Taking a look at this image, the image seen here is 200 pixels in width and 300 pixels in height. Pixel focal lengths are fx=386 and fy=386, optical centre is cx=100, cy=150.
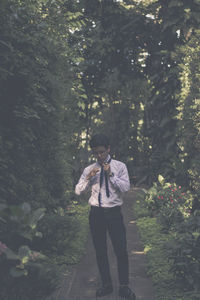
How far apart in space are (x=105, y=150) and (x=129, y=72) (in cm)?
990

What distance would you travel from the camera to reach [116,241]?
4.84 metres

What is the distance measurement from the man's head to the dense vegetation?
85 centimetres

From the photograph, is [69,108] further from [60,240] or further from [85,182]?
[85,182]

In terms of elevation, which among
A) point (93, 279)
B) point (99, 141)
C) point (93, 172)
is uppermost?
point (99, 141)

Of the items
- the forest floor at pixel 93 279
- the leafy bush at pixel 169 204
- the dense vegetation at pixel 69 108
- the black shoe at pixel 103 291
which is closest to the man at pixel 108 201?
the black shoe at pixel 103 291

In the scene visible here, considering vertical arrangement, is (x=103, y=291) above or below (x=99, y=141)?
below

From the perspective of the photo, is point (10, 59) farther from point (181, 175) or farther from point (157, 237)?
point (181, 175)

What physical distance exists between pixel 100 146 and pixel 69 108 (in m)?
6.24

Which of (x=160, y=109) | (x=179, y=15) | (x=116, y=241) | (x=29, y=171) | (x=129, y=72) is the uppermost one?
(x=179, y=15)

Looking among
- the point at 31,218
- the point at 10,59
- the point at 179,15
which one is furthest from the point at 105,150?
the point at 179,15

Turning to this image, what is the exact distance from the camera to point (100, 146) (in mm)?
4715

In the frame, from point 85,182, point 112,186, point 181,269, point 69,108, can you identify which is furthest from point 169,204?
point 85,182

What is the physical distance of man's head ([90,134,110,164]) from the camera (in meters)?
4.70

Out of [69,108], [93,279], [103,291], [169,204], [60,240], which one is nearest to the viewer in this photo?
[103,291]
